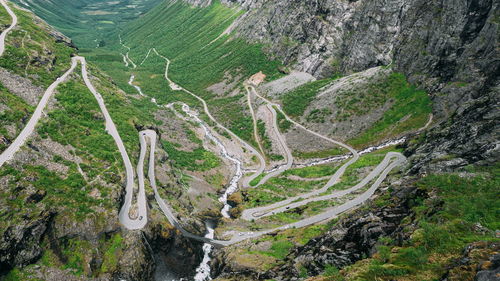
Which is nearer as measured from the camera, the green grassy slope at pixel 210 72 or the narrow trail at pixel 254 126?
the narrow trail at pixel 254 126

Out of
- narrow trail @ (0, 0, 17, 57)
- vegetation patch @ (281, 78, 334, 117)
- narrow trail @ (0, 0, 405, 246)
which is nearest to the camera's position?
narrow trail @ (0, 0, 405, 246)

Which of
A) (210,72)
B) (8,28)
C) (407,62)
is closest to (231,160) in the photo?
(407,62)

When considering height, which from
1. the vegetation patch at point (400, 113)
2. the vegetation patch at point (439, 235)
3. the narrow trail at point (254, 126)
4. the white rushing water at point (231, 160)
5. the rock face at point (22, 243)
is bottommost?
the white rushing water at point (231, 160)

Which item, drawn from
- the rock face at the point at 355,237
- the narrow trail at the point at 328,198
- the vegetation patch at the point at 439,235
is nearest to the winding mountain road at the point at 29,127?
the narrow trail at the point at 328,198

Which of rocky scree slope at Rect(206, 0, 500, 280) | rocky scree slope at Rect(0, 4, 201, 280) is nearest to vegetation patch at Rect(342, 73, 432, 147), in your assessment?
rocky scree slope at Rect(206, 0, 500, 280)

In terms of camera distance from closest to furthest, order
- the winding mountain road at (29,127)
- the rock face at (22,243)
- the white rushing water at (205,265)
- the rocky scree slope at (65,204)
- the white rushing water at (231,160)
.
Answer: the rock face at (22,243) < the rocky scree slope at (65,204) < the winding mountain road at (29,127) < the white rushing water at (205,265) < the white rushing water at (231,160)

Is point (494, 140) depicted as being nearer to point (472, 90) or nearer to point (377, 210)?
point (377, 210)

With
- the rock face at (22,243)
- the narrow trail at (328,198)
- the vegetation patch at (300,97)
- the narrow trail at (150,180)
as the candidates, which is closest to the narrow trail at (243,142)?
the narrow trail at (150,180)

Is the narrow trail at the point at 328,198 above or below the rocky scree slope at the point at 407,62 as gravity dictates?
below

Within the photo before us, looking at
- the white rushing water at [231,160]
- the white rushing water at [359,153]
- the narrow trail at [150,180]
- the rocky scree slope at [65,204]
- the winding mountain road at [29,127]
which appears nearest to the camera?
the rocky scree slope at [65,204]

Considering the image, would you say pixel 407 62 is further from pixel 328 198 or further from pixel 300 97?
pixel 328 198

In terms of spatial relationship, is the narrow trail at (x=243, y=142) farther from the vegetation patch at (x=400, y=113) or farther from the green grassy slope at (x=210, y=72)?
the vegetation patch at (x=400, y=113)

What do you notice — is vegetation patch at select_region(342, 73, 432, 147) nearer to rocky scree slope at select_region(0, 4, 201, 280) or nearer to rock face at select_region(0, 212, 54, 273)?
rocky scree slope at select_region(0, 4, 201, 280)

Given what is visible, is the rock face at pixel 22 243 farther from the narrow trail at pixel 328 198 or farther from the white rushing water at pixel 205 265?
the white rushing water at pixel 205 265
